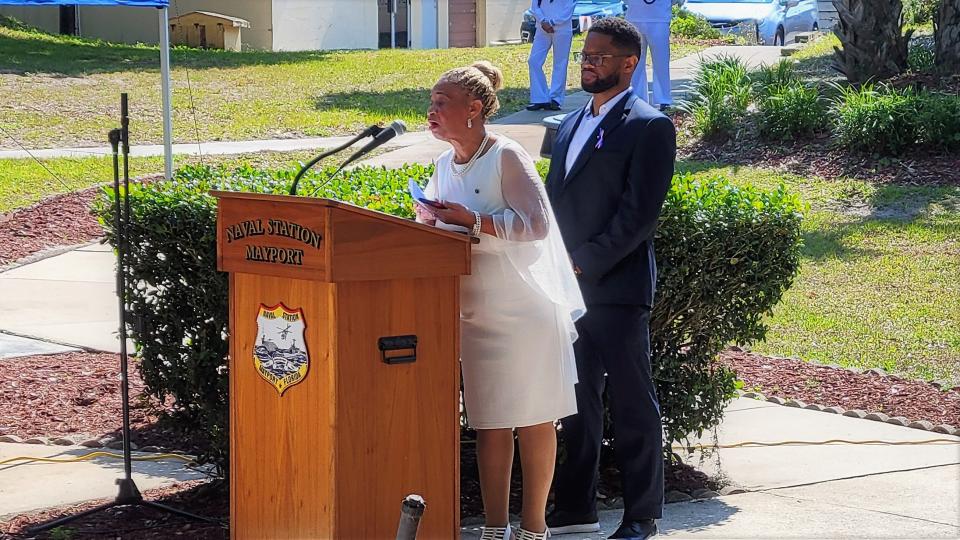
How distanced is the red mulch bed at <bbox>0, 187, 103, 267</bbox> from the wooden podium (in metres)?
6.95

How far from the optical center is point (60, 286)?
979 cm

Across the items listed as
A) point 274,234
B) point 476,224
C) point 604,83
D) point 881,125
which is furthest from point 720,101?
point 274,234

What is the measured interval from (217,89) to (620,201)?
1460 cm

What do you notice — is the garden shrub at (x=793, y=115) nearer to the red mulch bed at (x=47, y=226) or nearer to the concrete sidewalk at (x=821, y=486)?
the concrete sidewalk at (x=821, y=486)

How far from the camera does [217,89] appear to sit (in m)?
18.6

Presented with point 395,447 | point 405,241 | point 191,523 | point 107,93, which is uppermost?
point 107,93

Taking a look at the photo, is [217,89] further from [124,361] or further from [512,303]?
[512,303]

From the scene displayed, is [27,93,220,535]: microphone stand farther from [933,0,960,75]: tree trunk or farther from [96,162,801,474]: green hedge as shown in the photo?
[933,0,960,75]: tree trunk

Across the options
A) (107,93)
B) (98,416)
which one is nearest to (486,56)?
(107,93)

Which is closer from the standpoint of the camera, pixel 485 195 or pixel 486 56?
pixel 485 195

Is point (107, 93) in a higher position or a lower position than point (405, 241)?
higher

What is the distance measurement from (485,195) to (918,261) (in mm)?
6680

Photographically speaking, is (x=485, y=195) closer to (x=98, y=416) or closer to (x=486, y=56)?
(x=98, y=416)

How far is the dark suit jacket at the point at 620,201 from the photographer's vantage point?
15.8 ft
